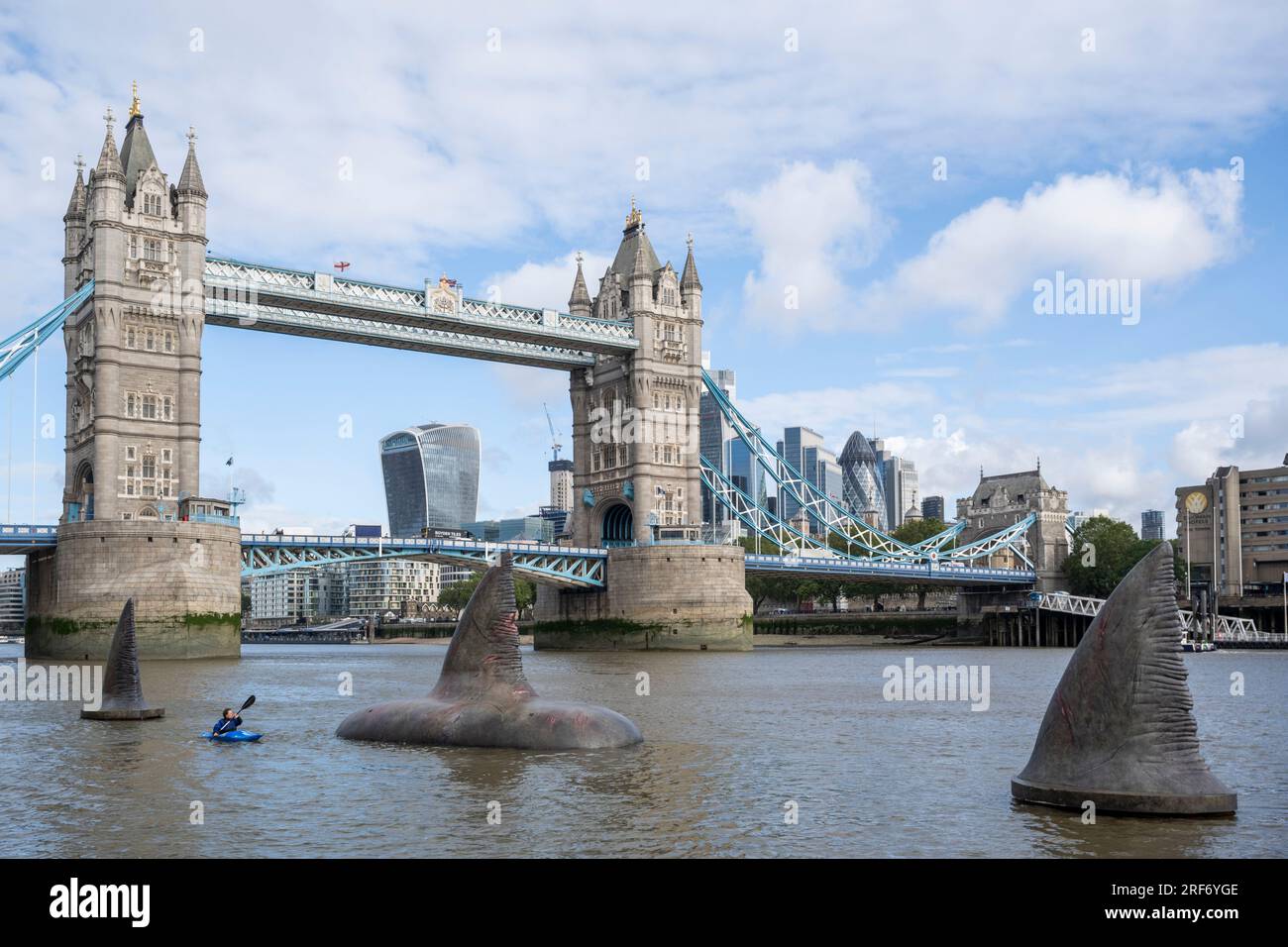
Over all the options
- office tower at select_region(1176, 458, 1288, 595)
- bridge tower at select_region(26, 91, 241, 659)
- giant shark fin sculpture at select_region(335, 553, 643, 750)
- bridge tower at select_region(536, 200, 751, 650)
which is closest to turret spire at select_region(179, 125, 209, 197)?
bridge tower at select_region(26, 91, 241, 659)

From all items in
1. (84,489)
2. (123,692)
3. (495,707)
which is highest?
(84,489)

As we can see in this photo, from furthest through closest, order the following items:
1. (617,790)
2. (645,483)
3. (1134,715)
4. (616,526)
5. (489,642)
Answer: (616,526) < (645,483) < (489,642) < (617,790) < (1134,715)

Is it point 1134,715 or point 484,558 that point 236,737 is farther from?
point 484,558

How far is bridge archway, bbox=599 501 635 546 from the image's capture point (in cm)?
8762

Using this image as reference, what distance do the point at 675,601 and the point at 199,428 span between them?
2834cm

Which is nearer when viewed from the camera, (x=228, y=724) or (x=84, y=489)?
(x=228, y=724)

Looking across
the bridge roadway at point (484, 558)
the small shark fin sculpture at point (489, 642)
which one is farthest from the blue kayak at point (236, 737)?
the bridge roadway at point (484, 558)

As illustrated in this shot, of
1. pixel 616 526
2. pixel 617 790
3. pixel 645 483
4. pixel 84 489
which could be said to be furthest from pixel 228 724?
pixel 616 526

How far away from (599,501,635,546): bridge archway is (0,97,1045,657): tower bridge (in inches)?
6.2

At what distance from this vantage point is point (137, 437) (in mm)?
64500

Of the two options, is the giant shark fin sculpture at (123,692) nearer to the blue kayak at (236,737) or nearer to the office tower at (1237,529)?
the blue kayak at (236,737)

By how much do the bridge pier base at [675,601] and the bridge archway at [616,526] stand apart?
641 centimetres

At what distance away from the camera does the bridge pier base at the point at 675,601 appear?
77562 mm
